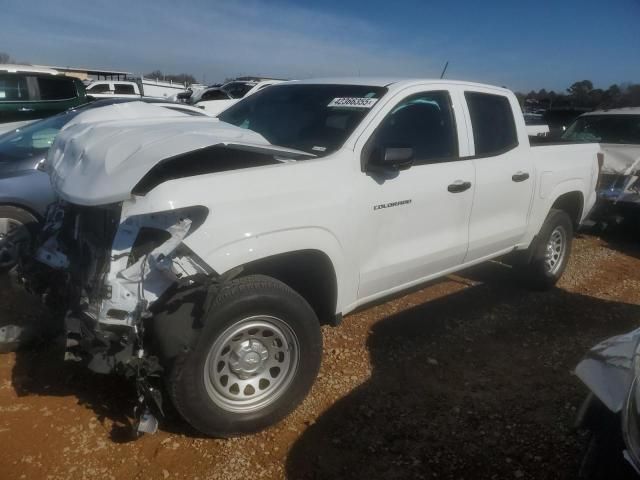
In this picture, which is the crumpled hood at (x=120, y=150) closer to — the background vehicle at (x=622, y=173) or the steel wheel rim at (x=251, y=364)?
the steel wheel rim at (x=251, y=364)

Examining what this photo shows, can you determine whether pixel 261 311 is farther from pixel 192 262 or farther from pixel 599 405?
pixel 599 405

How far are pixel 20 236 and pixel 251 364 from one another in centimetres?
241

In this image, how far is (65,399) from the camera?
311cm

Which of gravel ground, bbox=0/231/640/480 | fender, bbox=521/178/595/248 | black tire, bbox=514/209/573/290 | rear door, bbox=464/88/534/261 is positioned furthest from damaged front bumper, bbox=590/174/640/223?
rear door, bbox=464/88/534/261

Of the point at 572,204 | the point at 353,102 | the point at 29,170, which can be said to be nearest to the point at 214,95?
the point at 29,170

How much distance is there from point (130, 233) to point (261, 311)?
780 mm

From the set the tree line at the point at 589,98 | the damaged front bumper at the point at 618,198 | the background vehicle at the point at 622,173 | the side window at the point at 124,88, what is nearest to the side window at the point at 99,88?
the side window at the point at 124,88

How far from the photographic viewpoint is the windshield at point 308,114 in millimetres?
3391

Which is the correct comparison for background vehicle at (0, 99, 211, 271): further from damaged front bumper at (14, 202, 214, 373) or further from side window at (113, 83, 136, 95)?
side window at (113, 83, 136, 95)

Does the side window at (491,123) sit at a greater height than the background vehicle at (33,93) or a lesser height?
greater

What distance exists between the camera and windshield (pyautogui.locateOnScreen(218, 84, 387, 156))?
11.1ft

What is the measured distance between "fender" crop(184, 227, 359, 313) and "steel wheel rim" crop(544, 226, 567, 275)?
9.44 ft

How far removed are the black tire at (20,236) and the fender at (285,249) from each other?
1.71 meters

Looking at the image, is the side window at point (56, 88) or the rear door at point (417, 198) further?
the side window at point (56, 88)
